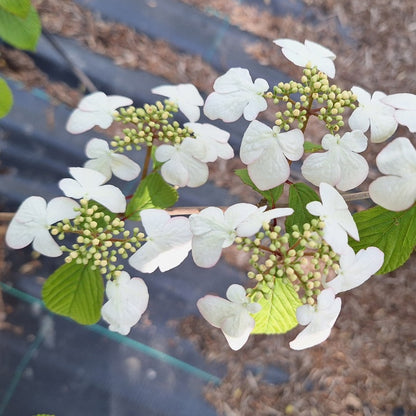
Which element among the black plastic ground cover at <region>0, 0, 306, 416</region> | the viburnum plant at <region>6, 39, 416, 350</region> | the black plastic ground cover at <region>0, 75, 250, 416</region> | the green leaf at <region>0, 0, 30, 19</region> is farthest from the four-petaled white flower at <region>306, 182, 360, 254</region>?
the black plastic ground cover at <region>0, 75, 250, 416</region>

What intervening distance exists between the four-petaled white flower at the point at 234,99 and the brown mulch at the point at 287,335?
1.03 m

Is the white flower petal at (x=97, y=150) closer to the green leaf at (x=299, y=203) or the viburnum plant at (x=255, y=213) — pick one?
the viburnum plant at (x=255, y=213)

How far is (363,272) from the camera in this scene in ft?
1.81

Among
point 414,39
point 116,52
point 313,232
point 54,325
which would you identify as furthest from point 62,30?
point 313,232

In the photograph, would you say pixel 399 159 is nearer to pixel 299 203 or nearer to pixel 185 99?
pixel 299 203

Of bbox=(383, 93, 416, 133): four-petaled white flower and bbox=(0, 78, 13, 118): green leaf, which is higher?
bbox=(383, 93, 416, 133): four-petaled white flower

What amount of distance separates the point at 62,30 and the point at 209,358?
139 centimetres

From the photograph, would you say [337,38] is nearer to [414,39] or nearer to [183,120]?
[414,39]

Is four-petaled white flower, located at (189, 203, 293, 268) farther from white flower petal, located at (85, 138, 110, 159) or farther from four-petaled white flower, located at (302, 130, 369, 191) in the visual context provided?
white flower petal, located at (85, 138, 110, 159)

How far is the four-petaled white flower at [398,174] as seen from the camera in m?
0.54

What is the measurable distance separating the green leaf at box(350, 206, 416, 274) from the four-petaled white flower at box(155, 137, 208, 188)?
25 centimetres

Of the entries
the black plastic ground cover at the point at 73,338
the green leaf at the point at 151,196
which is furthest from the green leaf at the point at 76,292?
the black plastic ground cover at the point at 73,338

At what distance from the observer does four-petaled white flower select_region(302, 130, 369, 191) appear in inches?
22.9

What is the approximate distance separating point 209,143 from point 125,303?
10.2 inches
